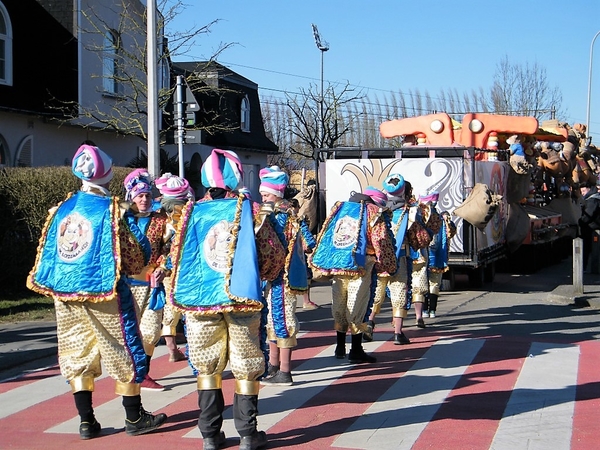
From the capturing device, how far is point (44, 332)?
35.7ft

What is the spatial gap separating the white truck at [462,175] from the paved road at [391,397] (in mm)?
4214

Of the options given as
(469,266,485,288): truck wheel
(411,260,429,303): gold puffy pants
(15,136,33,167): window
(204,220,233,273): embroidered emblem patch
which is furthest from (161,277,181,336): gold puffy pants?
(15,136,33,167): window

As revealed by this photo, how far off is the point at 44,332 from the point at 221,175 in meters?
5.99

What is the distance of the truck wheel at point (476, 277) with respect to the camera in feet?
53.3

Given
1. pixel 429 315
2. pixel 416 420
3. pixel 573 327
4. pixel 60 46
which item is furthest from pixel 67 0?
pixel 416 420

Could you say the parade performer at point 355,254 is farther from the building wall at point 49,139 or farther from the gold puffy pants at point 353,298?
the building wall at point 49,139

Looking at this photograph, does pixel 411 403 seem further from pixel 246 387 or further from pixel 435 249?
pixel 435 249

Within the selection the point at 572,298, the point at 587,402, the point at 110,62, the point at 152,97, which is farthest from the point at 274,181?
the point at 110,62

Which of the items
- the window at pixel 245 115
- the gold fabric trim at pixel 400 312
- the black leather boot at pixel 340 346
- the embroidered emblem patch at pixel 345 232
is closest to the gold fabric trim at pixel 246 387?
the embroidered emblem patch at pixel 345 232

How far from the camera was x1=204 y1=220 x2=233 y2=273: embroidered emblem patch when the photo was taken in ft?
18.3

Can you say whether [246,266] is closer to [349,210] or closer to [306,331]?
[349,210]

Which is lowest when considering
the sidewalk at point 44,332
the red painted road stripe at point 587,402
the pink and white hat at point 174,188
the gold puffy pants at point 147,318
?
the red painted road stripe at point 587,402

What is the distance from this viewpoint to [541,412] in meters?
6.87

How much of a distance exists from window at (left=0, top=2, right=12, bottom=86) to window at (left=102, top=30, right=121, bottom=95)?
307cm
